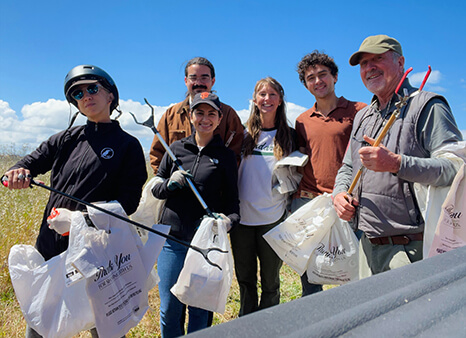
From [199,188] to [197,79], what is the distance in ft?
3.84

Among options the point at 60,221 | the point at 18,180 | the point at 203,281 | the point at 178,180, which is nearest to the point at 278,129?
the point at 178,180

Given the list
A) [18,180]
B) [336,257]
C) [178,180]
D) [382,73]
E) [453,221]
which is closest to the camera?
[453,221]

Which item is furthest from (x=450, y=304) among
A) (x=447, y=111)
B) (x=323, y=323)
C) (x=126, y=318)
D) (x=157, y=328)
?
(x=157, y=328)

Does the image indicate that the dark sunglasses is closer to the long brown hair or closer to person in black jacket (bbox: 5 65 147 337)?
person in black jacket (bbox: 5 65 147 337)

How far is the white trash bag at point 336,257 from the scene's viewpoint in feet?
7.97

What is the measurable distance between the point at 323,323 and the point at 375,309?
0.47 feet

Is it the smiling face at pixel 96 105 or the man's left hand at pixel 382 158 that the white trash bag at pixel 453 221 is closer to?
the man's left hand at pixel 382 158

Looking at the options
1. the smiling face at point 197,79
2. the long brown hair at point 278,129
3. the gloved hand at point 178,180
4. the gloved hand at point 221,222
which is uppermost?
the smiling face at point 197,79

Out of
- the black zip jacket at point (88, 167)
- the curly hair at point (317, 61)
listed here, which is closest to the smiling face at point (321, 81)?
the curly hair at point (317, 61)

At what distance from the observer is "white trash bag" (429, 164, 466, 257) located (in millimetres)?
1669

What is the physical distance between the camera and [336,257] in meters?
2.46

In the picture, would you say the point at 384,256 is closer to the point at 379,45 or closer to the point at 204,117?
the point at 379,45

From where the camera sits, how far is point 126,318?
172cm

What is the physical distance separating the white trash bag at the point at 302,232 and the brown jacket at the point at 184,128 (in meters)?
0.80
